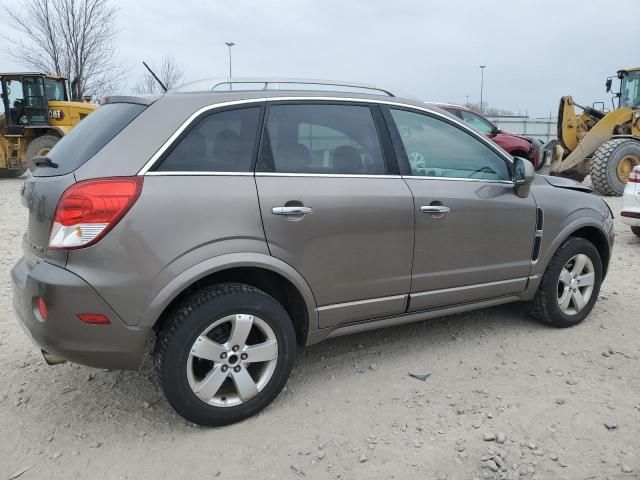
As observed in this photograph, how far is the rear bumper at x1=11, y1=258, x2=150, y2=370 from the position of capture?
2406 millimetres

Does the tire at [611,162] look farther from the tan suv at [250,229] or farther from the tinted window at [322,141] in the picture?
the tinted window at [322,141]

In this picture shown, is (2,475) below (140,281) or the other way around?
below

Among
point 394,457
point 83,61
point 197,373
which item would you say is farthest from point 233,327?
point 83,61

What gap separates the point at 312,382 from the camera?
3283 mm

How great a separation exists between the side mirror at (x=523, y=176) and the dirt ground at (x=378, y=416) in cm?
110

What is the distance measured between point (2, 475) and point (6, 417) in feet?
1.76

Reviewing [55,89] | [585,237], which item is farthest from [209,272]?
[55,89]

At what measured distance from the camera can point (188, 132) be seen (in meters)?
2.66

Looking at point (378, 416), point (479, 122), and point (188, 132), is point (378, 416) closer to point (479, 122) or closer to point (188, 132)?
point (188, 132)

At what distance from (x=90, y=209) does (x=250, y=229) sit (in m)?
0.75

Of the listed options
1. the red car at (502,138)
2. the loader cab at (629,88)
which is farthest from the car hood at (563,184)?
the loader cab at (629,88)

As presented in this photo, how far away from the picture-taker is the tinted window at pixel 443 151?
334 cm

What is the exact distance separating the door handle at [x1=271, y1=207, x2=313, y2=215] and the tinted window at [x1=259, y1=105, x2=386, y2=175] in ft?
0.75

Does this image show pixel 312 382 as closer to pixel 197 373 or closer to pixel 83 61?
pixel 197 373
